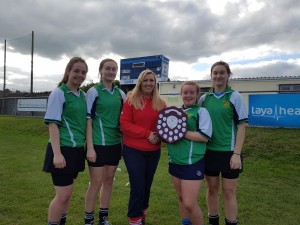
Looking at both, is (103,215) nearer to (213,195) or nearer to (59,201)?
(59,201)

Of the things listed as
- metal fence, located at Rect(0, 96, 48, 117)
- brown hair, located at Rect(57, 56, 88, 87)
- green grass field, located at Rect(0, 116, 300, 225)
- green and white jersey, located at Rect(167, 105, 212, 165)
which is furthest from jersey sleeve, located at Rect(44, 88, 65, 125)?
metal fence, located at Rect(0, 96, 48, 117)

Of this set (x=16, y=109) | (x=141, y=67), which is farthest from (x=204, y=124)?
(x=141, y=67)

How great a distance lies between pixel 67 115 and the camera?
3.23 m

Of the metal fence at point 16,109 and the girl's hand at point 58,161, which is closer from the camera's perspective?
the girl's hand at point 58,161

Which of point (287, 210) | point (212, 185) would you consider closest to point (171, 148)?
point (212, 185)

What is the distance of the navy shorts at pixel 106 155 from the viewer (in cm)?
358

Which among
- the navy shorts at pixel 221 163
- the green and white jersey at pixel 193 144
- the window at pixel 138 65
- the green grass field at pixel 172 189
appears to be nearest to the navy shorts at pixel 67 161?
the green and white jersey at pixel 193 144

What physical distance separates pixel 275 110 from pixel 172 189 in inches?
213

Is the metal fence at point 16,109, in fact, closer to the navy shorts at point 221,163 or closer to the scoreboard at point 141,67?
the scoreboard at point 141,67

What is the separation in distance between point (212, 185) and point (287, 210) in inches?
73.8

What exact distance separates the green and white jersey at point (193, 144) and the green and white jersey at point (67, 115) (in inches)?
38.0

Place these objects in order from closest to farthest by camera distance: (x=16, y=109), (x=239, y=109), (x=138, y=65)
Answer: (x=239, y=109) < (x=16, y=109) < (x=138, y=65)

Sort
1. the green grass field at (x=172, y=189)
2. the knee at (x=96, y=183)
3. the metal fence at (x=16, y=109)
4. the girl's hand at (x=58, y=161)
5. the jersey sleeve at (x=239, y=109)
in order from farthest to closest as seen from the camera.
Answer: the metal fence at (x=16, y=109)
the green grass field at (x=172, y=189)
the knee at (x=96, y=183)
the jersey sleeve at (x=239, y=109)
the girl's hand at (x=58, y=161)

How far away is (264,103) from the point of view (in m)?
9.91
